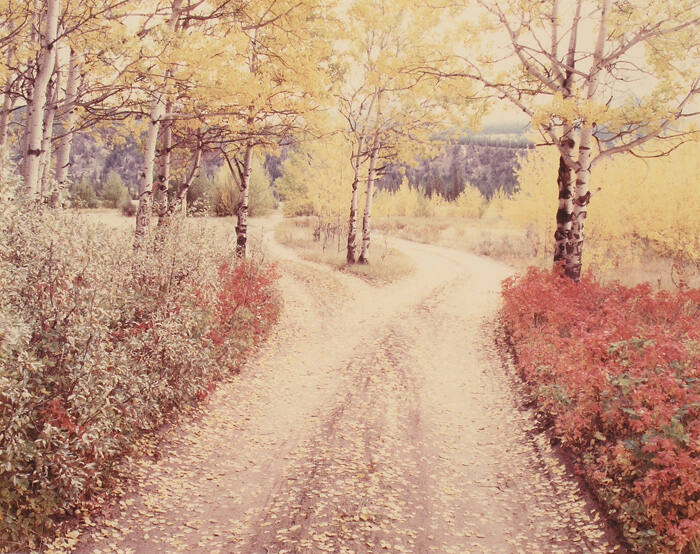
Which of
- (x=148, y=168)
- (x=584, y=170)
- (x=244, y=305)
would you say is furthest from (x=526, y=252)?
(x=148, y=168)

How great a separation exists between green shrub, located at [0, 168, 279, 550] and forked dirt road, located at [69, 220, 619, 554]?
22.2 inches

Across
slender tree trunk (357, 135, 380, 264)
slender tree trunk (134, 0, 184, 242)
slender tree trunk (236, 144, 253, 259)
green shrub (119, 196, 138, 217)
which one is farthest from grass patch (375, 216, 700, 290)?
green shrub (119, 196, 138, 217)

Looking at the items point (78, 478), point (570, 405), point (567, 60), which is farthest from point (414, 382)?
point (567, 60)

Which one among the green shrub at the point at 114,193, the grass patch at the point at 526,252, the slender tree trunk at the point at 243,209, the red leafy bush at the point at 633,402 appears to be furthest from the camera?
the green shrub at the point at 114,193

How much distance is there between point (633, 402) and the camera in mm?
5613

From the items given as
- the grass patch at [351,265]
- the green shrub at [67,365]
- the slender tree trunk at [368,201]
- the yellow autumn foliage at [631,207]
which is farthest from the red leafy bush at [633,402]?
the slender tree trunk at [368,201]

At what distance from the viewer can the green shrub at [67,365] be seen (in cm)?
430

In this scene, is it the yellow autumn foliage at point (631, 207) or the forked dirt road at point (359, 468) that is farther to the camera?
the yellow autumn foliage at point (631, 207)

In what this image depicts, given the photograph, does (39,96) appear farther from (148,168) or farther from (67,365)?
(67,365)

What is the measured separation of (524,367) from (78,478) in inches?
302

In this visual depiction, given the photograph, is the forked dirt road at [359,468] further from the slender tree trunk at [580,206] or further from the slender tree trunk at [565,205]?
the slender tree trunk at [565,205]

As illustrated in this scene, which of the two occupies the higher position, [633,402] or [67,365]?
[67,365]

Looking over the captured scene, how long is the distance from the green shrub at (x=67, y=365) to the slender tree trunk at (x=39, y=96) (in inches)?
47.6

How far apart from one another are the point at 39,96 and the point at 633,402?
8523 millimetres
